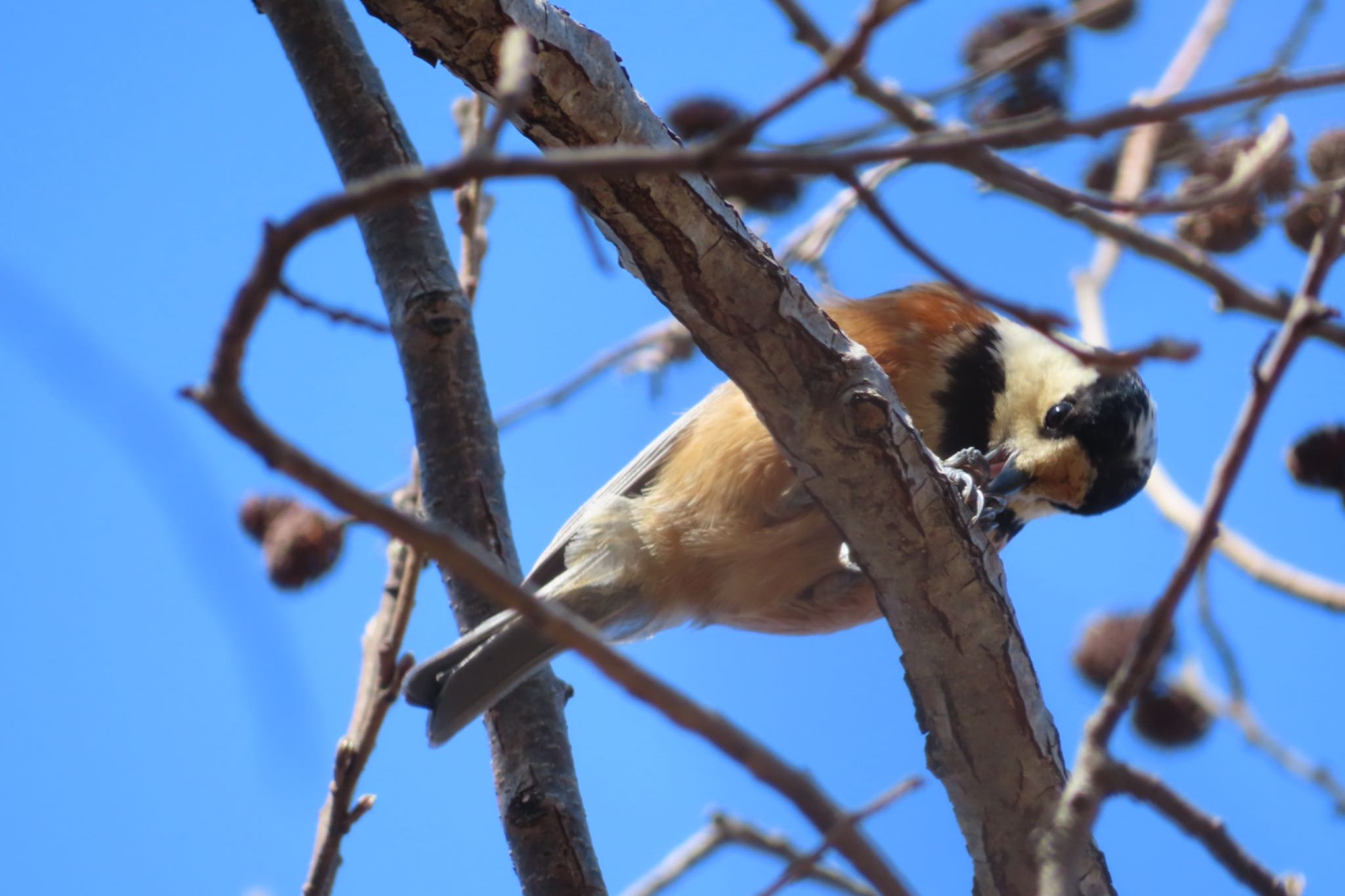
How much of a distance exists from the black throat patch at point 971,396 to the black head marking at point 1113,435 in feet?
0.71

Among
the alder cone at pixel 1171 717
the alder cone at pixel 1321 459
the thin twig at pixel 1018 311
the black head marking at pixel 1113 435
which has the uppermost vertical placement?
the black head marking at pixel 1113 435

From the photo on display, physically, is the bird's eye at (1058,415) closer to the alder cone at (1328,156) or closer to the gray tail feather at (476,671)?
the alder cone at (1328,156)

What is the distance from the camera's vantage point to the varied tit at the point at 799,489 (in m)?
3.26

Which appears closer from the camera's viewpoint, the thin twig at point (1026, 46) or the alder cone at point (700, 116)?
the thin twig at point (1026, 46)

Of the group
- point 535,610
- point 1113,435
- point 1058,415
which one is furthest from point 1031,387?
point 535,610

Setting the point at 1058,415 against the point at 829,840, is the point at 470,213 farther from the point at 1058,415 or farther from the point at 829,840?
the point at 829,840

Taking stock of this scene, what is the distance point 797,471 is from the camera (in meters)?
2.36

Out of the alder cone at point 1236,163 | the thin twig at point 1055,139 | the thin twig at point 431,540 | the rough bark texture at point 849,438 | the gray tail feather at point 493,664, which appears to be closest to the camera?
the thin twig at point 431,540

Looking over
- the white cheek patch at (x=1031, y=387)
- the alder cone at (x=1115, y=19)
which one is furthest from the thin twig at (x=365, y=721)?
the alder cone at (x=1115, y=19)

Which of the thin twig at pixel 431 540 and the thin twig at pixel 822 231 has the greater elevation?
the thin twig at pixel 822 231

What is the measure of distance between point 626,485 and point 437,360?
0.67 metres

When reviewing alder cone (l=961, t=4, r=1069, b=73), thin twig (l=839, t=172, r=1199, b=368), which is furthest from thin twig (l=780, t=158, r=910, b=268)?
thin twig (l=839, t=172, r=1199, b=368)

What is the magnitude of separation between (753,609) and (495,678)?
2.53ft

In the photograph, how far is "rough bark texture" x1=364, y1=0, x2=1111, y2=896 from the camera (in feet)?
6.82
